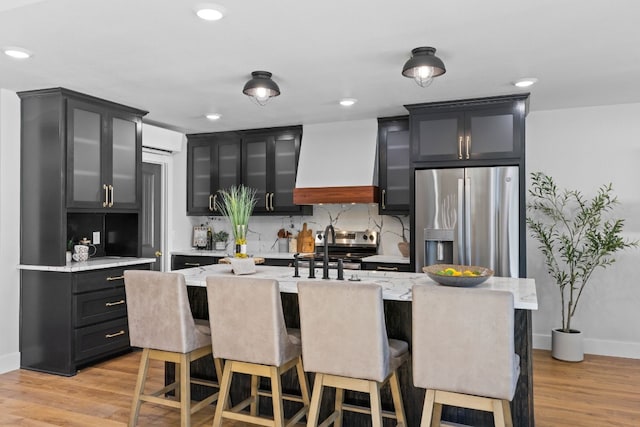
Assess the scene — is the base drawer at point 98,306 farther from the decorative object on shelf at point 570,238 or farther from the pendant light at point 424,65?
the decorative object on shelf at point 570,238

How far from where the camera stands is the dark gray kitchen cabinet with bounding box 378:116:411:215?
5070mm

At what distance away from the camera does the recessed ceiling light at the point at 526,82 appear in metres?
3.70

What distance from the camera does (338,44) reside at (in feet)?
9.75

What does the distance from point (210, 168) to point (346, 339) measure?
170 inches

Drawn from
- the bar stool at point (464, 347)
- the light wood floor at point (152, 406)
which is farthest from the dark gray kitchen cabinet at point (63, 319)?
the bar stool at point (464, 347)

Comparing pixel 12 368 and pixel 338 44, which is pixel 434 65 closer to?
pixel 338 44

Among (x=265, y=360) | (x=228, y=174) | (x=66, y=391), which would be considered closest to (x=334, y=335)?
(x=265, y=360)

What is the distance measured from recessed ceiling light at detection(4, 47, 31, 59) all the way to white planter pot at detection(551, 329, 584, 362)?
4.94 meters

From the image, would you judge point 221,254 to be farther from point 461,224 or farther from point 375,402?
point 375,402

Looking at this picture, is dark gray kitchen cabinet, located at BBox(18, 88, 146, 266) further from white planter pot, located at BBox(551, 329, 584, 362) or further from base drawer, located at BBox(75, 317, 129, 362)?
white planter pot, located at BBox(551, 329, 584, 362)

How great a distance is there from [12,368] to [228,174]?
308 cm

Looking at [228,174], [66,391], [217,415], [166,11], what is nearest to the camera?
[166,11]

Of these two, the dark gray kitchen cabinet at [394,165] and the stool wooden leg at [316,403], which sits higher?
the dark gray kitchen cabinet at [394,165]

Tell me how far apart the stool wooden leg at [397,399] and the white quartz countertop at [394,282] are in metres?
0.45
